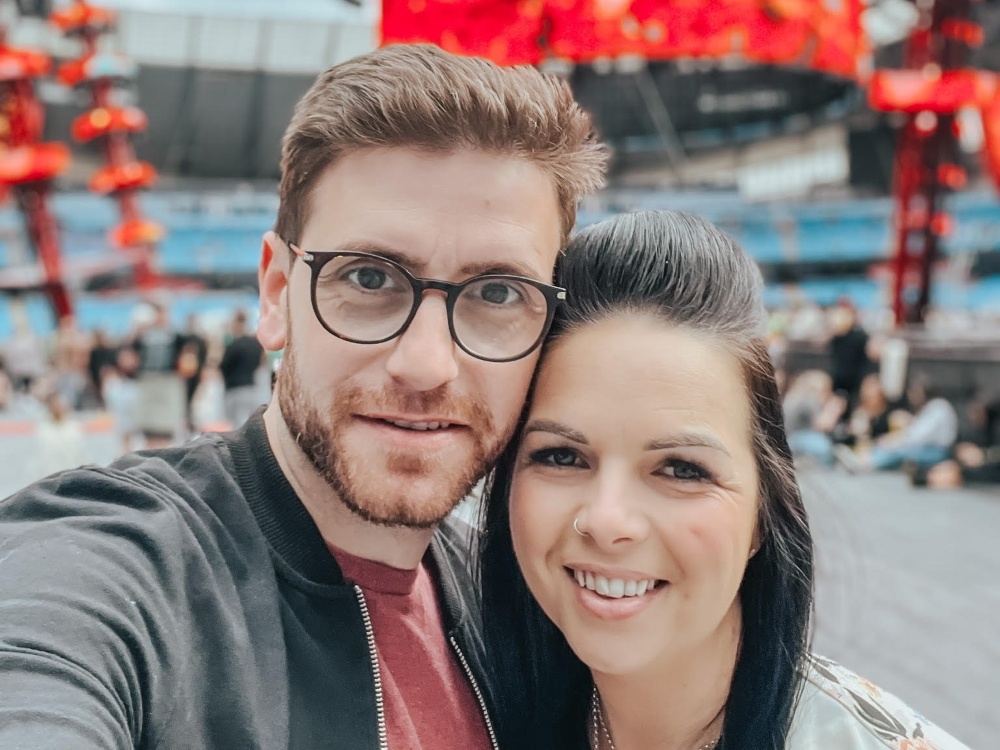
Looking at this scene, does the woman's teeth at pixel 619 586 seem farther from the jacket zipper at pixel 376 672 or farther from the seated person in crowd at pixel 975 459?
the seated person in crowd at pixel 975 459

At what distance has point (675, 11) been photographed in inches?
340

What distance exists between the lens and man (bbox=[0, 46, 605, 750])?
40.2 inches

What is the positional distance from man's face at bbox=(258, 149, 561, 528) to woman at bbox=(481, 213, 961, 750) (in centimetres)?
16

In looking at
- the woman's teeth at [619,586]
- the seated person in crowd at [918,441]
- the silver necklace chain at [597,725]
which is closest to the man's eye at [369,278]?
the woman's teeth at [619,586]

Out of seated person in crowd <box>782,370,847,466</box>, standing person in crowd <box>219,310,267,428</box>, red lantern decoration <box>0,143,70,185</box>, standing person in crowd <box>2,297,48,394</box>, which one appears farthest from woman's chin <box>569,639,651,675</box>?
red lantern decoration <box>0,143,70,185</box>

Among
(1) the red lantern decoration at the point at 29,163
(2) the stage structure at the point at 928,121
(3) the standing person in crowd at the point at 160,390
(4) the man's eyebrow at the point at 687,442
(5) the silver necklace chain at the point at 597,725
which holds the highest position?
(2) the stage structure at the point at 928,121

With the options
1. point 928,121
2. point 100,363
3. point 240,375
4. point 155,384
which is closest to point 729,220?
point 928,121

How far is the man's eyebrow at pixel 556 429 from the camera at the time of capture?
4.18 feet

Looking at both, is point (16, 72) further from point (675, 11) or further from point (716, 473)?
point (716, 473)

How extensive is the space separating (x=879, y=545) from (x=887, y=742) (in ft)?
15.6

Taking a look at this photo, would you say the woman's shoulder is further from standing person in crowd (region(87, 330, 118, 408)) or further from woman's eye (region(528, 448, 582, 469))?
standing person in crowd (region(87, 330, 118, 408))

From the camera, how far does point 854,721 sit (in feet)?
4.09

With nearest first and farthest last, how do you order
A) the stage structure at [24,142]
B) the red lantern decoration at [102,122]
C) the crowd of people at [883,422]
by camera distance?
1. the crowd of people at [883,422]
2. the stage structure at [24,142]
3. the red lantern decoration at [102,122]

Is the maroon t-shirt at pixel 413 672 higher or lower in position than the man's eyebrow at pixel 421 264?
lower
